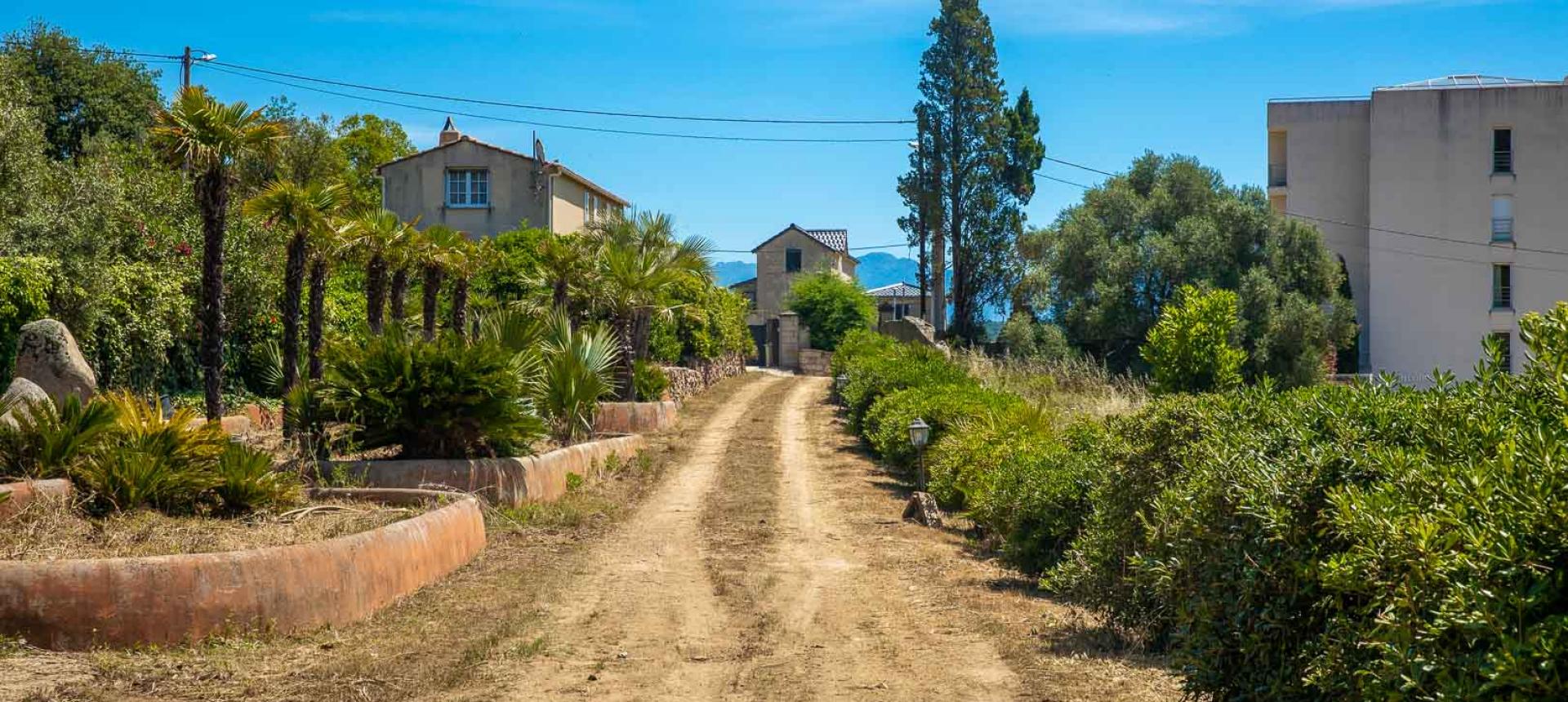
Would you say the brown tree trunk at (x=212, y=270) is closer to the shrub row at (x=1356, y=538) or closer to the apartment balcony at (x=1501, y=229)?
the shrub row at (x=1356, y=538)

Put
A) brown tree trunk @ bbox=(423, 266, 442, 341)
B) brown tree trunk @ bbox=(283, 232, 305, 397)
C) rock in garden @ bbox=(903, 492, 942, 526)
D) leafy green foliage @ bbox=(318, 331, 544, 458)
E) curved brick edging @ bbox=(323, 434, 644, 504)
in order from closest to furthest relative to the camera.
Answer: curved brick edging @ bbox=(323, 434, 644, 504), leafy green foliage @ bbox=(318, 331, 544, 458), rock in garden @ bbox=(903, 492, 942, 526), brown tree trunk @ bbox=(283, 232, 305, 397), brown tree trunk @ bbox=(423, 266, 442, 341)

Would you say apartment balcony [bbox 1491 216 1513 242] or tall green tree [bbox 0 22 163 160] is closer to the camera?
tall green tree [bbox 0 22 163 160]

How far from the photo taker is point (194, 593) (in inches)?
306

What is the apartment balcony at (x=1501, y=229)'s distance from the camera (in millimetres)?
50031

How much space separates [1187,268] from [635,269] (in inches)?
915

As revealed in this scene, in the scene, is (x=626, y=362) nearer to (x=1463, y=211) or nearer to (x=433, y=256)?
(x=433, y=256)

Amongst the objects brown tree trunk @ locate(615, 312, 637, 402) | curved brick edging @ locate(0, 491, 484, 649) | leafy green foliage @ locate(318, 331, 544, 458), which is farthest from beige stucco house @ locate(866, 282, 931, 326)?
curved brick edging @ locate(0, 491, 484, 649)

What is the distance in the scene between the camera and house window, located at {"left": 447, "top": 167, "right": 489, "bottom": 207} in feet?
152

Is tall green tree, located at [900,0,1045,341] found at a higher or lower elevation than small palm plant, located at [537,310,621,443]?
higher

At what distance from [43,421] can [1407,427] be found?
9.40 meters

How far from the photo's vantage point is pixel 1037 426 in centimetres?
1742

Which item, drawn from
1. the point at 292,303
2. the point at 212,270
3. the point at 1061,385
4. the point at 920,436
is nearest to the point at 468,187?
the point at 1061,385

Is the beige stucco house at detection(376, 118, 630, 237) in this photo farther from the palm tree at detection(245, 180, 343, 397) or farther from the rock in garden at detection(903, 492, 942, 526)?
the rock in garden at detection(903, 492, 942, 526)

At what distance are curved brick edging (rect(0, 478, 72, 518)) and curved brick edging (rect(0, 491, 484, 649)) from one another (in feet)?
4.79
